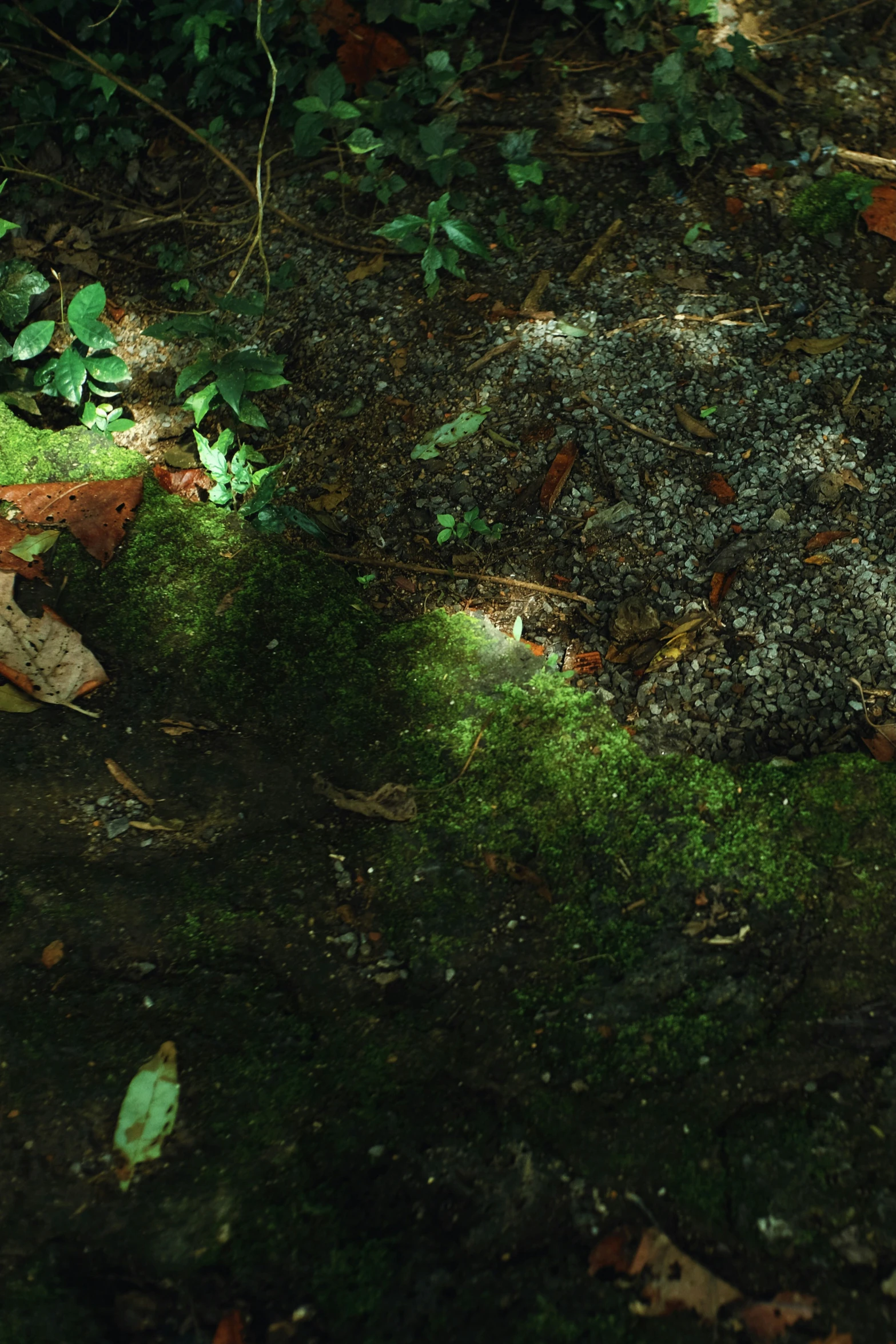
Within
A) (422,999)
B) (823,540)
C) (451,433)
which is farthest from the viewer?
(451,433)

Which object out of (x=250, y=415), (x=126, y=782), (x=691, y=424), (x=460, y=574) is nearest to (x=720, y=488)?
(x=691, y=424)

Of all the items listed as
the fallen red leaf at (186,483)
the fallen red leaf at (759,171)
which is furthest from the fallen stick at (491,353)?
the fallen red leaf at (759,171)

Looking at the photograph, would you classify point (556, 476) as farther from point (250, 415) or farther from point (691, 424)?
point (250, 415)

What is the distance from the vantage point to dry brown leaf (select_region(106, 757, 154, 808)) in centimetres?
219

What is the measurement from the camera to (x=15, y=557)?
262 centimetres

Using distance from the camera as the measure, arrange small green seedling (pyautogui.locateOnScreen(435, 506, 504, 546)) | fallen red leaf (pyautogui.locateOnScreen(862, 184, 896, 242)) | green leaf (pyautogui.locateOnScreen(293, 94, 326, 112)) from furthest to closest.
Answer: green leaf (pyautogui.locateOnScreen(293, 94, 326, 112)) < fallen red leaf (pyautogui.locateOnScreen(862, 184, 896, 242)) < small green seedling (pyautogui.locateOnScreen(435, 506, 504, 546))

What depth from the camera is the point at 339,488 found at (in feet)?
9.49

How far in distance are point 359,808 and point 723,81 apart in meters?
3.32

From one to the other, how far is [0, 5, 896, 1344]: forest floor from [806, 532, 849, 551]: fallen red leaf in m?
0.02

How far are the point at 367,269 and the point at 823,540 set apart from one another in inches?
79.1

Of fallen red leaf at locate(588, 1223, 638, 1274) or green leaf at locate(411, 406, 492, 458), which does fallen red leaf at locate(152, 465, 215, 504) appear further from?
fallen red leaf at locate(588, 1223, 638, 1274)

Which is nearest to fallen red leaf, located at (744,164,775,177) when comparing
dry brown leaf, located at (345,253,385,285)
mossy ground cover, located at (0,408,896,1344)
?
dry brown leaf, located at (345,253,385,285)

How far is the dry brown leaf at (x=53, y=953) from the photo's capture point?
187 cm

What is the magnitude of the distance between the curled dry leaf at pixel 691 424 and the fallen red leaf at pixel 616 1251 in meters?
2.19
